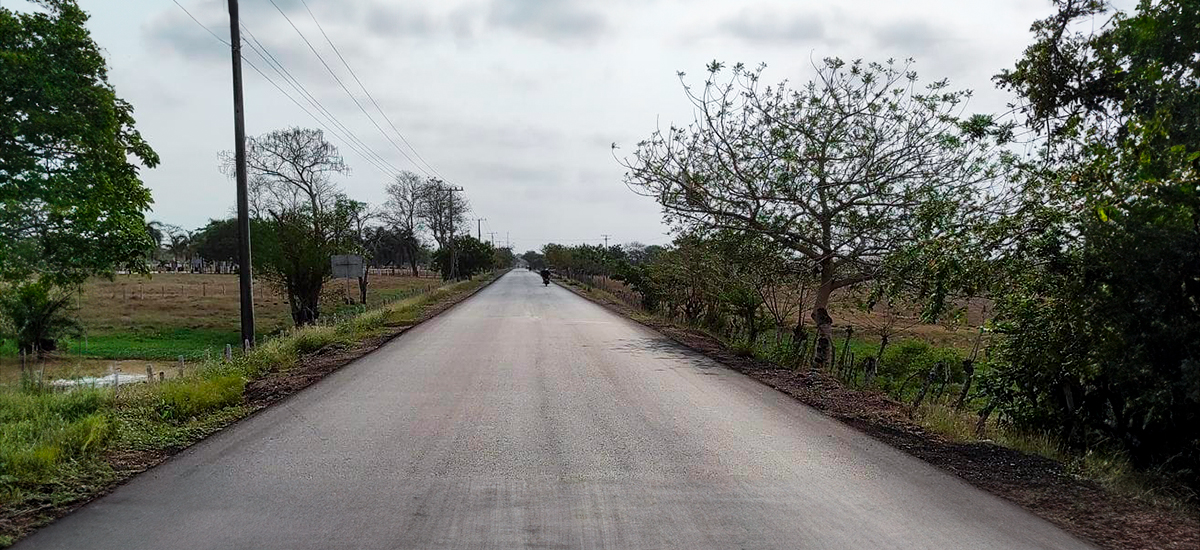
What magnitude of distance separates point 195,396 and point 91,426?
202 centimetres

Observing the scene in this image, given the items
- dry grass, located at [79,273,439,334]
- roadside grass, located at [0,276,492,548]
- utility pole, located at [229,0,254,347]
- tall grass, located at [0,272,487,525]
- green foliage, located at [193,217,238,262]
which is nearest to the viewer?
roadside grass, located at [0,276,492,548]

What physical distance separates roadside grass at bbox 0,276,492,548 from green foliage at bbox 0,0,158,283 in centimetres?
672

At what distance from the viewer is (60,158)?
17109 mm

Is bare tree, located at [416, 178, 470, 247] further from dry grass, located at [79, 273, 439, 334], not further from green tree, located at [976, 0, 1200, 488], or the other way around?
green tree, located at [976, 0, 1200, 488]

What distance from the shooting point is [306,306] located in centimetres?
3594

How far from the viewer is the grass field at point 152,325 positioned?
25.9 m

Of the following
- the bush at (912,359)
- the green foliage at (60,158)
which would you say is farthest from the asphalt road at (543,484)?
the bush at (912,359)

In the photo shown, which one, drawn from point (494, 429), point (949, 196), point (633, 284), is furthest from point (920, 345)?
point (494, 429)

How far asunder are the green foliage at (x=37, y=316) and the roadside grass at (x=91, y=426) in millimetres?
6861

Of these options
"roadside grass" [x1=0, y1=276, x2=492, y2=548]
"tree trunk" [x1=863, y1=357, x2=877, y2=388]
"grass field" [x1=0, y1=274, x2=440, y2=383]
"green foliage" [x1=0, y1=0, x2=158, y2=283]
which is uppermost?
"green foliage" [x1=0, y1=0, x2=158, y2=283]

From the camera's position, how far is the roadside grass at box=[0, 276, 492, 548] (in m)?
5.70

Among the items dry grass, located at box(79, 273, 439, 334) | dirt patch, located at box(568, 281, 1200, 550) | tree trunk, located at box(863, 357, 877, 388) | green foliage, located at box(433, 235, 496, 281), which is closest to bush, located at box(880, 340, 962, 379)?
tree trunk, located at box(863, 357, 877, 388)

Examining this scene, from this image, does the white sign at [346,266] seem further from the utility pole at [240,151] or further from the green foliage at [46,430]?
the green foliage at [46,430]

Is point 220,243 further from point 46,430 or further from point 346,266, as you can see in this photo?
point 46,430
